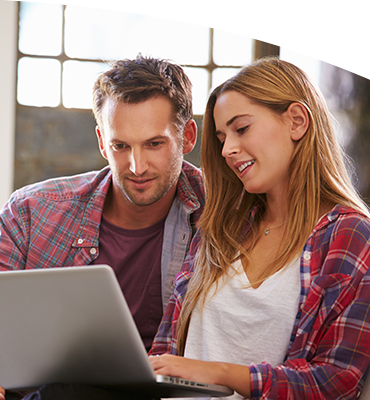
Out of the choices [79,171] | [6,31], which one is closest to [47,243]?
[79,171]

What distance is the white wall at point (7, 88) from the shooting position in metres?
3.25

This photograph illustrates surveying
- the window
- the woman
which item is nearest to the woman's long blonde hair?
the woman

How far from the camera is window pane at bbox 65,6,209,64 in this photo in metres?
3.34

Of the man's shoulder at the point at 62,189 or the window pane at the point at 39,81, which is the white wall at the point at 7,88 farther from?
the man's shoulder at the point at 62,189

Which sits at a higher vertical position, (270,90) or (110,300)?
(270,90)

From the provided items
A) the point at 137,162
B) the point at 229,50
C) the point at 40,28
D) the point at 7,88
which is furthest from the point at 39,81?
the point at 137,162

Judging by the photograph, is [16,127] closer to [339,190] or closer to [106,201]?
[106,201]

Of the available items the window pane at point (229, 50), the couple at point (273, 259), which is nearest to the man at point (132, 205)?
the couple at point (273, 259)

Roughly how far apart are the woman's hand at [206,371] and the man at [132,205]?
61cm

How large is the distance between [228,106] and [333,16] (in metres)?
0.94

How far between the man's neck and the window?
1629 mm

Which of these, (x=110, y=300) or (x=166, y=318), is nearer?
(x=110, y=300)

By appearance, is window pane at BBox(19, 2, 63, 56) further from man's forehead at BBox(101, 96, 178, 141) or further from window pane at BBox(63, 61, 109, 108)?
man's forehead at BBox(101, 96, 178, 141)

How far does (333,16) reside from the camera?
2059 mm
